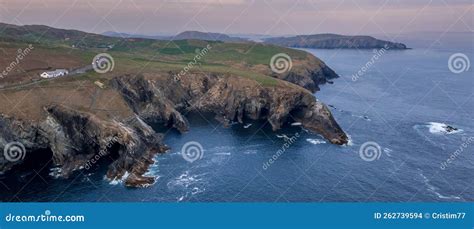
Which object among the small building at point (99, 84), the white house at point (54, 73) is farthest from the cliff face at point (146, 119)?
the white house at point (54, 73)

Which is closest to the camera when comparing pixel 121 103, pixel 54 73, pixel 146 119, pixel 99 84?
pixel 121 103

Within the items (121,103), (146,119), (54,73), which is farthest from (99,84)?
(146,119)

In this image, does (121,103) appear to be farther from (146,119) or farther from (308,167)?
(308,167)

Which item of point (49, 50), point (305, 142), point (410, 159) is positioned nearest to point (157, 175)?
point (305, 142)

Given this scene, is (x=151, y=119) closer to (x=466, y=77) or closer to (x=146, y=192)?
(x=146, y=192)

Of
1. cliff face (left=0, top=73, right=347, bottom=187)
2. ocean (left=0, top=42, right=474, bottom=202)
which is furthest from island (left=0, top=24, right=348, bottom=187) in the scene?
ocean (left=0, top=42, right=474, bottom=202)

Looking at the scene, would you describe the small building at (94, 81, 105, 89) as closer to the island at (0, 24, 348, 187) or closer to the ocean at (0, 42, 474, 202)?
the island at (0, 24, 348, 187)
